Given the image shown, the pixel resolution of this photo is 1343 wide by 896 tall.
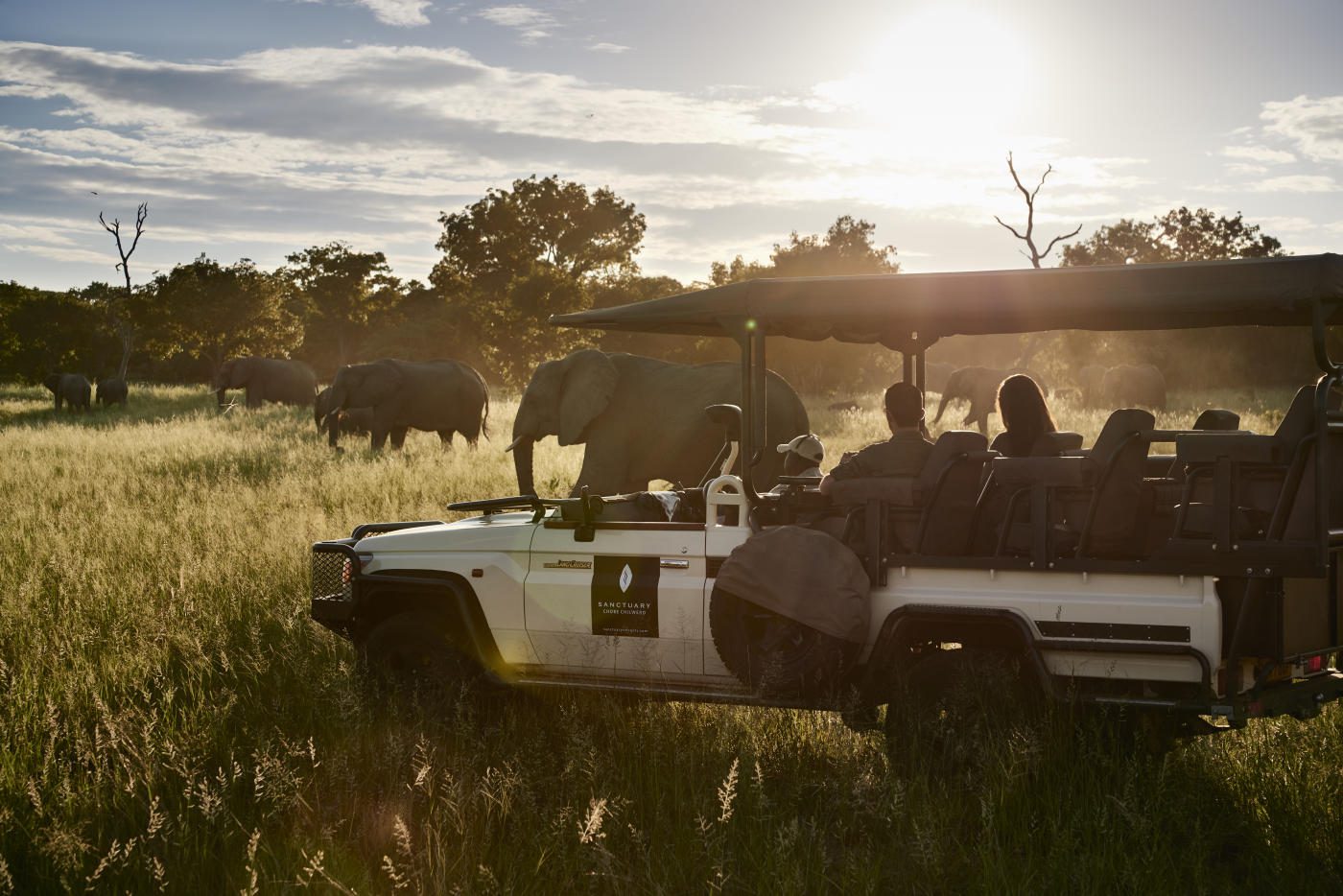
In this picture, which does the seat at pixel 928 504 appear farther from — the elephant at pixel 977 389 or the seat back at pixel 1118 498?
the elephant at pixel 977 389

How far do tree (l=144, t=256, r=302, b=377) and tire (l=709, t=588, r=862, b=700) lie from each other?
5964 centimetres

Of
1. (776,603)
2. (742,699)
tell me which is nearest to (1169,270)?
(776,603)

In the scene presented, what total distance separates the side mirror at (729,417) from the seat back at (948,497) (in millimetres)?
1139

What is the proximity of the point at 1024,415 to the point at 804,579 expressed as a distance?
59.8 inches

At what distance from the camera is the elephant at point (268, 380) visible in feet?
161

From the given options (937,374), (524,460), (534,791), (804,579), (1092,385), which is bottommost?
(534,791)

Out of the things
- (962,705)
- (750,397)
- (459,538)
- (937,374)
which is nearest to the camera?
(962,705)

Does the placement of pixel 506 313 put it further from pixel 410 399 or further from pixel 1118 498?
pixel 1118 498

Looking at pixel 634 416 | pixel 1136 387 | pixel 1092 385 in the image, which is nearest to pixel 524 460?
pixel 634 416

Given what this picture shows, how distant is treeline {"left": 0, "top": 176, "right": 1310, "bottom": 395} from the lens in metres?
49.1

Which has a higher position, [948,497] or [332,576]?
[948,497]

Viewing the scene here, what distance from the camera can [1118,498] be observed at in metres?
5.45

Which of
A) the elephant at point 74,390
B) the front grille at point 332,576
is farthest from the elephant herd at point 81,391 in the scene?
the front grille at point 332,576

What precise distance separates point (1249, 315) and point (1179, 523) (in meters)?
1.36
